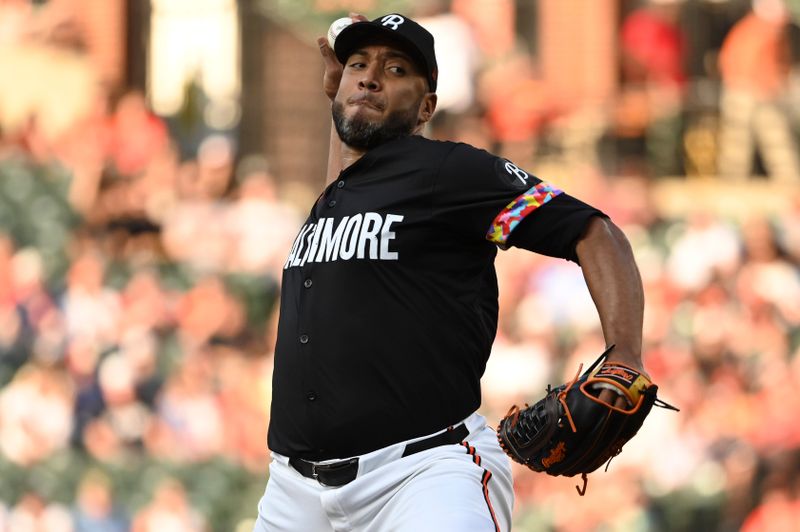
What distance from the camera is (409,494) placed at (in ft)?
10.6

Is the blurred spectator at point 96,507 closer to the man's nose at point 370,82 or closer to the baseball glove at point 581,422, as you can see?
the man's nose at point 370,82

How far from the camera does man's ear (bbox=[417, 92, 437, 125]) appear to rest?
3.67 meters

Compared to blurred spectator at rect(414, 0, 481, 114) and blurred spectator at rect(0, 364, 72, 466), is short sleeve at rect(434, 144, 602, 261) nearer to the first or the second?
blurred spectator at rect(414, 0, 481, 114)

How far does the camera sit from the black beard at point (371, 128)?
3.56 m

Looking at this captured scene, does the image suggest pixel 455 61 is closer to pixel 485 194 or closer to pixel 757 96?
pixel 757 96

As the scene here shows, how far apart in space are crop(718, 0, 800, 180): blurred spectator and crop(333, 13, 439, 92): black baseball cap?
7295mm

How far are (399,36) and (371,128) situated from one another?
0.82ft

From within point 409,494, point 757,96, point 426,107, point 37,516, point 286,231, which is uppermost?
point 426,107

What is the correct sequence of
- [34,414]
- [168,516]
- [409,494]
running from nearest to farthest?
[409,494], [168,516], [34,414]

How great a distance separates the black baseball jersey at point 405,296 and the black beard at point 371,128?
93 mm

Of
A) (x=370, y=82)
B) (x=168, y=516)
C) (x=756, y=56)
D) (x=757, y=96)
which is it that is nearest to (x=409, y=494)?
(x=370, y=82)

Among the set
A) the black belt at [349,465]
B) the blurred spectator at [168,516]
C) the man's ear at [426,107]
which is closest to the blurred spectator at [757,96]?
the blurred spectator at [168,516]

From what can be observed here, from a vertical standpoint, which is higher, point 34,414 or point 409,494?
point 409,494

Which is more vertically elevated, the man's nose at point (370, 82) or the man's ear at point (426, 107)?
the man's nose at point (370, 82)
